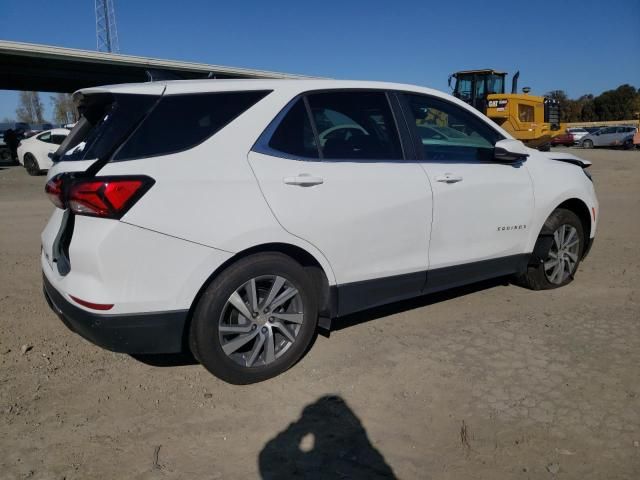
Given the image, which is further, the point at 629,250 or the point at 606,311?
the point at 629,250

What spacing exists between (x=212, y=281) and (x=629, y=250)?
572 centimetres

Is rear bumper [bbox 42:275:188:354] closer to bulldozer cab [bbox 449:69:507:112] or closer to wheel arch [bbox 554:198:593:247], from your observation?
wheel arch [bbox 554:198:593:247]

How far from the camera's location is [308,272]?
3320 mm

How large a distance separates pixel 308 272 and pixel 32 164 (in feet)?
53.6

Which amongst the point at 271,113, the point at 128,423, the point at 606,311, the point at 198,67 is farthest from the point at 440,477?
the point at 198,67

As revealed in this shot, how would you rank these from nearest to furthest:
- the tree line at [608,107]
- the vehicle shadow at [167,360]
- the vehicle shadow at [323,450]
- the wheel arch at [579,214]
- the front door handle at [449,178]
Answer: the vehicle shadow at [323,450]
the vehicle shadow at [167,360]
the front door handle at [449,178]
the wheel arch at [579,214]
the tree line at [608,107]

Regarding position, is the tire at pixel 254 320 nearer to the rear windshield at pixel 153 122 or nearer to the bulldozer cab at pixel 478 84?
the rear windshield at pixel 153 122

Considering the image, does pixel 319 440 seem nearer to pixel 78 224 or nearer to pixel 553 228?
A: pixel 78 224

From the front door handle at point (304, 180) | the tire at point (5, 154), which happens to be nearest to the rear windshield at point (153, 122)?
the front door handle at point (304, 180)

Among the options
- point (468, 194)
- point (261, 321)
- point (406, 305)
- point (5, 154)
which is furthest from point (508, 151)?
point (5, 154)

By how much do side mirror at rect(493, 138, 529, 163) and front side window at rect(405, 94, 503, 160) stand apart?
5.8 inches

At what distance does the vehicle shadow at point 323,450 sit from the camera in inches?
95.3

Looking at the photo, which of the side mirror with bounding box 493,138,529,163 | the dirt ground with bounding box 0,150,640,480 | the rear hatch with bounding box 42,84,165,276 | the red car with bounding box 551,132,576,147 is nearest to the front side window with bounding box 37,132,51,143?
the dirt ground with bounding box 0,150,640,480

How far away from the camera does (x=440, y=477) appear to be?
94.0 inches
